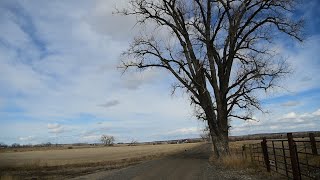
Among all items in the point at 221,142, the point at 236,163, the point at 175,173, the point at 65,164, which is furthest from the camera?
the point at 65,164

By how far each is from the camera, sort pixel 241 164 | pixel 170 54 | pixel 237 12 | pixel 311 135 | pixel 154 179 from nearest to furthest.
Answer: pixel 154 179 → pixel 311 135 → pixel 241 164 → pixel 237 12 → pixel 170 54

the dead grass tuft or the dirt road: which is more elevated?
the dead grass tuft

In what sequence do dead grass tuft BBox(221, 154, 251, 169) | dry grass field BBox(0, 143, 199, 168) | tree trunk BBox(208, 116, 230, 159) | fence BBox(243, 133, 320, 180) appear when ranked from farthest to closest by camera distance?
dry grass field BBox(0, 143, 199, 168) < tree trunk BBox(208, 116, 230, 159) < dead grass tuft BBox(221, 154, 251, 169) < fence BBox(243, 133, 320, 180)

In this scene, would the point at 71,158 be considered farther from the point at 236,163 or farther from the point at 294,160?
the point at 294,160

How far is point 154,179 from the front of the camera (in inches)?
696

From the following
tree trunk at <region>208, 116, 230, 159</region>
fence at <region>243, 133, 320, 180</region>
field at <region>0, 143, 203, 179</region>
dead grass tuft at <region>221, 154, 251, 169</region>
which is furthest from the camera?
field at <region>0, 143, 203, 179</region>

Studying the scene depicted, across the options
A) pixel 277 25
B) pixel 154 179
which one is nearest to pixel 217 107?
pixel 277 25

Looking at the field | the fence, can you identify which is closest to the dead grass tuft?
the fence

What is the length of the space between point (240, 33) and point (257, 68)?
10.8 feet

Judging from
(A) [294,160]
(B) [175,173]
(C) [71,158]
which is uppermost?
(C) [71,158]

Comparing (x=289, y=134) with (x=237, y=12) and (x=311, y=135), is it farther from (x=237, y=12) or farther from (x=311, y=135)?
(x=237, y=12)

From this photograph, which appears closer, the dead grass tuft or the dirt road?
the dirt road

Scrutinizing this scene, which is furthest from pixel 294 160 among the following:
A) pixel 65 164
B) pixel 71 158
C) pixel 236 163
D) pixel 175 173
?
pixel 71 158

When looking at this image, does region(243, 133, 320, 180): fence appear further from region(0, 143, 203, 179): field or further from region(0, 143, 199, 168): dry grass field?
region(0, 143, 199, 168): dry grass field
